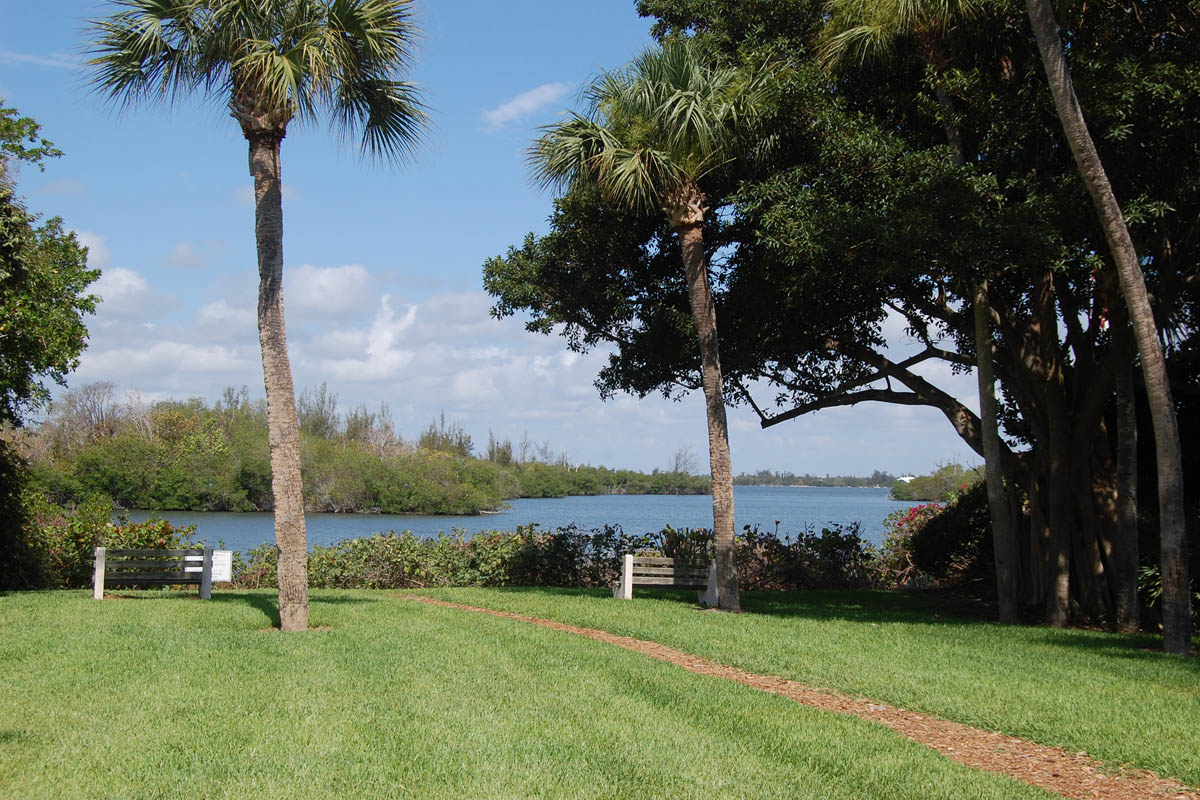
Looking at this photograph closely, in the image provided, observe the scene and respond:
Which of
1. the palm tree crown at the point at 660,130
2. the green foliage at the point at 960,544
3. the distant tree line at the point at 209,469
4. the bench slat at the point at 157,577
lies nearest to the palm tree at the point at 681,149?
the palm tree crown at the point at 660,130

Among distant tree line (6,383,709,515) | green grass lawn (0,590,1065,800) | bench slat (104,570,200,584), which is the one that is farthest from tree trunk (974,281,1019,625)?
distant tree line (6,383,709,515)

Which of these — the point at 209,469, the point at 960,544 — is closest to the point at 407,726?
the point at 960,544

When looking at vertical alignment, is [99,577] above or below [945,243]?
below

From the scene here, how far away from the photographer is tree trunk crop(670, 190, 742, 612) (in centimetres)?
1309

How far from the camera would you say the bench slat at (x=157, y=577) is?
1358 centimetres

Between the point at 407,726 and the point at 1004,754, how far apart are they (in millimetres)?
3759

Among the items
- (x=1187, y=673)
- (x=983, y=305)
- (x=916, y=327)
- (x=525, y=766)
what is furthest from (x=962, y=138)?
(x=525, y=766)

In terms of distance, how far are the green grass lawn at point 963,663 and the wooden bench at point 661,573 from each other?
57cm

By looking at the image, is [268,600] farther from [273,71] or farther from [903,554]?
[903,554]

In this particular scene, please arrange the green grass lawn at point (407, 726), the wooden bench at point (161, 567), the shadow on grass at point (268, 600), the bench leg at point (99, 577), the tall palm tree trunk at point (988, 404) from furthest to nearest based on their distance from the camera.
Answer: the wooden bench at point (161, 567)
the bench leg at point (99, 577)
the tall palm tree trunk at point (988, 404)
the shadow on grass at point (268, 600)
the green grass lawn at point (407, 726)

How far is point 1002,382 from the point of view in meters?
15.3

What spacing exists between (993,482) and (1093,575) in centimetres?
205

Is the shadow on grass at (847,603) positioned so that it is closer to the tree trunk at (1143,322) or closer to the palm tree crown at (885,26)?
the tree trunk at (1143,322)

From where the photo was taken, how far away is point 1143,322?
9844 millimetres
